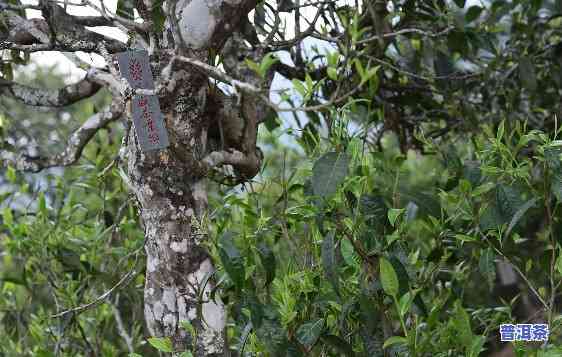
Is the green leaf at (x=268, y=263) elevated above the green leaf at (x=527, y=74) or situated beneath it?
situated beneath

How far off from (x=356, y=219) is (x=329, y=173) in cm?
16

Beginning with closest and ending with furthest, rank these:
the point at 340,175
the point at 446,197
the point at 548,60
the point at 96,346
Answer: the point at 340,175 < the point at 446,197 < the point at 96,346 < the point at 548,60

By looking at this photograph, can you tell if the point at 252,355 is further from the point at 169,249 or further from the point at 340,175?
the point at 340,175

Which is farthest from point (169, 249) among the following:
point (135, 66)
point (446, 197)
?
point (446, 197)

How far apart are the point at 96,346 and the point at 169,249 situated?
0.80 m

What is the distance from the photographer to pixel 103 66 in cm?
184

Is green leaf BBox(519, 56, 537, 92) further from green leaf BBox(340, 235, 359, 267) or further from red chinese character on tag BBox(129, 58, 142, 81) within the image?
red chinese character on tag BBox(129, 58, 142, 81)

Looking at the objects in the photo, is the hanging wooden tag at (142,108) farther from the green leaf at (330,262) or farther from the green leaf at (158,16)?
the green leaf at (330,262)

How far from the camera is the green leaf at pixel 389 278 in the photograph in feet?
4.68

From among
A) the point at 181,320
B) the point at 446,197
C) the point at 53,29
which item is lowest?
the point at 181,320

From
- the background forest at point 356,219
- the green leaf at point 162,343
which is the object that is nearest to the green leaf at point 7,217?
the background forest at point 356,219

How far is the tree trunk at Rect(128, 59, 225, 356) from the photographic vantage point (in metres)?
1.64

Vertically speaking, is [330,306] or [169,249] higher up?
[169,249]

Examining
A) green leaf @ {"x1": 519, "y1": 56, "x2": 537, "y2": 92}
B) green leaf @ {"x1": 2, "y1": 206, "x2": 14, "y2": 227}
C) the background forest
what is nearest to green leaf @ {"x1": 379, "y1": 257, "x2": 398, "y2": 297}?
the background forest
